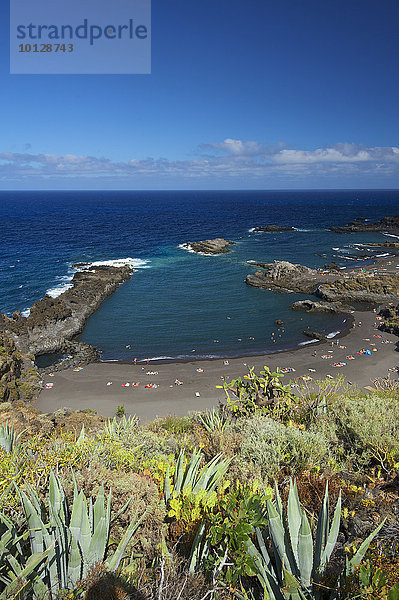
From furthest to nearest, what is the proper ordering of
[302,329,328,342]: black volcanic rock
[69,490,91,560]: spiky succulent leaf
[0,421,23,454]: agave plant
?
[302,329,328,342]: black volcanic rock < [0,421,23,454]: agave plant < [69,490,91,560]: spiky succulent leaf

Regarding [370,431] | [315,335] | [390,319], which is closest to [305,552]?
[370,431]

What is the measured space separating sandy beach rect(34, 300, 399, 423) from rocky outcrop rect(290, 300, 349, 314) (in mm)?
5523

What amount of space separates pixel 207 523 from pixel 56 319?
27.4 meters

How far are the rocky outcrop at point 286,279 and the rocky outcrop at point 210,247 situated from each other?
15256mm

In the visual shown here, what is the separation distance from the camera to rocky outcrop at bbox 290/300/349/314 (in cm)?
3322

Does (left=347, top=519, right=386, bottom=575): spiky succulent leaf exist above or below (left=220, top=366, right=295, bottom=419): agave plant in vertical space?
above

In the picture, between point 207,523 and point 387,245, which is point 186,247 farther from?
point 207,523

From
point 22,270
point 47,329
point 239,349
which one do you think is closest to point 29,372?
point 47,329

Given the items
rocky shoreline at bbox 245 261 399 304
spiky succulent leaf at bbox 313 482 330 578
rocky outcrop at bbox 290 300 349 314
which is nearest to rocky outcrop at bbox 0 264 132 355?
rocky shoreline at bbox 245 261 399 304

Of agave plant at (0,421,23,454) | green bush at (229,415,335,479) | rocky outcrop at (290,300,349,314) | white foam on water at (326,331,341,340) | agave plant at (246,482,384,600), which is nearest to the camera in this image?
agave plant at (246,482,384,600)

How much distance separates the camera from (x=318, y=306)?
3350 centimetres

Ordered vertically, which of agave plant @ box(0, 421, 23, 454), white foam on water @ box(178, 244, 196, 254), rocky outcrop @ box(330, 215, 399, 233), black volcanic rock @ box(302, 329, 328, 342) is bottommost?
black volcanic rock @ box(302, 329, 328, 342)

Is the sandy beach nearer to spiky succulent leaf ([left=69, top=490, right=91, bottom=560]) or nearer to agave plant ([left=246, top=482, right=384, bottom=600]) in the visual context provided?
spiky succulent leaf ([left=69, top=490, right=91, bottom=560])

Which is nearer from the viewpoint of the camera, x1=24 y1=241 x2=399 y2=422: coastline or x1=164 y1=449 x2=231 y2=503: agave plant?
x1=164 y1=449 x2=231 y2=503: agave plant
